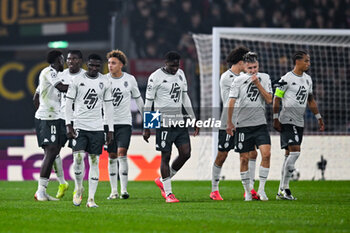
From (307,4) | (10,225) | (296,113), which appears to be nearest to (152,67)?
(307,4)

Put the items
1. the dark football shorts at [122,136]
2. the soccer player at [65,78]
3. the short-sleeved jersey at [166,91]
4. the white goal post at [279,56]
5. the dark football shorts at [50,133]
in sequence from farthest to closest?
the white goal post at [279,56] < the dark football shorts at [122,136] < the dark football shorts at [50,133] < the short-sleeved jersey at [166,91] < the soccer player at [65,78]

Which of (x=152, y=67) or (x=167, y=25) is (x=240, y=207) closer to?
(x=152, y=67)

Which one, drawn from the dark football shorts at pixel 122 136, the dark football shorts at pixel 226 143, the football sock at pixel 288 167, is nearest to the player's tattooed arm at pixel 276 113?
the football sock at pixel 288 167

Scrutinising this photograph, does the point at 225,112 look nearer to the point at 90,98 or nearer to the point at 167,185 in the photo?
the point at 167,185

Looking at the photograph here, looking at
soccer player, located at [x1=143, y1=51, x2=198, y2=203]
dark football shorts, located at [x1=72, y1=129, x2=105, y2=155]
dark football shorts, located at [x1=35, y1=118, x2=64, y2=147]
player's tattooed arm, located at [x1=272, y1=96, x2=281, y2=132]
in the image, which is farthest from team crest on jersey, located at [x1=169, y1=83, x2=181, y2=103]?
dark football shorts, located at [x1=72, y1=129, x2=105, y2=155]

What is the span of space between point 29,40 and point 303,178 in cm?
935

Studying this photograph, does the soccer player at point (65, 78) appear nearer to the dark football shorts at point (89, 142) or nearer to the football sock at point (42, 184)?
the football sock at point (42, 184)

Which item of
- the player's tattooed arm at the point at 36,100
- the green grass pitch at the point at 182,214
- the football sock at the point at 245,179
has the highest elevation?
the player's tattooed arm at the point at 36,100

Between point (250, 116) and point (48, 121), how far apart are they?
9.70 ft

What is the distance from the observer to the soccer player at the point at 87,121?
31.8ft

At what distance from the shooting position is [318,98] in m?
19.9

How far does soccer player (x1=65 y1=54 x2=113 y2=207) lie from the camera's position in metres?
9.70

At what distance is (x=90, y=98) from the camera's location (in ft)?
32.1

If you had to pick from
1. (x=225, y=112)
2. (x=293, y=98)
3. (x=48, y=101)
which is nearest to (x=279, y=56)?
(x=293, y=98)
